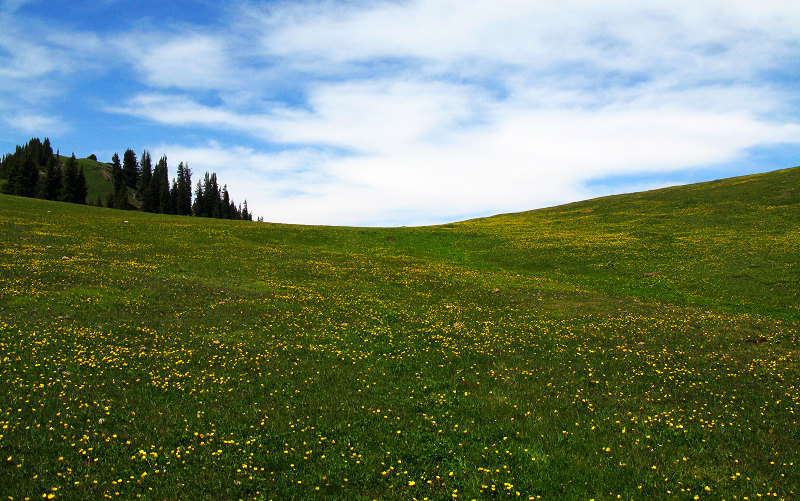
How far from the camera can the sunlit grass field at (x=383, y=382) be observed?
9266mm

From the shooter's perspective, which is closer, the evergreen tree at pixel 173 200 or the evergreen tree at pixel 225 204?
the evergreen tree at pixel 173 200

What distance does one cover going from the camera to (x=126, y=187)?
152m

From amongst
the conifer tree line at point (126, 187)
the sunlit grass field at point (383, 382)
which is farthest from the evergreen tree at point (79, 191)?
the sunlit grass field at point (383, 382)

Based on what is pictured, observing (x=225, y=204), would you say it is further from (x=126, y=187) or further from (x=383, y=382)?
(x=383, y=382)

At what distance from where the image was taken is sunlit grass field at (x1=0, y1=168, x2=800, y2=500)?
9.27 m

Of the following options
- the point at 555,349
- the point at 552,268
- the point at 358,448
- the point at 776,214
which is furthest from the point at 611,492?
the point at 776,214

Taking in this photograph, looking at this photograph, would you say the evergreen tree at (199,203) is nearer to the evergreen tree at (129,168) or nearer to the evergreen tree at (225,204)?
the evergreen tree at (225,204)

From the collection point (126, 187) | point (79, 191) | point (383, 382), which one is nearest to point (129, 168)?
point (126, 187)

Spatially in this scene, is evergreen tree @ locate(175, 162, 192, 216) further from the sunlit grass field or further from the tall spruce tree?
the sunlit grass field

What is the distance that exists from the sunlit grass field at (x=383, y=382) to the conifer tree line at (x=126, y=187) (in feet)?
294

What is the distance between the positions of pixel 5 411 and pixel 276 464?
23.0 ft

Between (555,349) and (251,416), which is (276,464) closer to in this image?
(251,416)

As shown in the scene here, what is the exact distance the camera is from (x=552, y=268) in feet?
142

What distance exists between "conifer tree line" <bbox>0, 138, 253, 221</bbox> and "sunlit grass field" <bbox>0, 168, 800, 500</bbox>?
89623 millimetres
